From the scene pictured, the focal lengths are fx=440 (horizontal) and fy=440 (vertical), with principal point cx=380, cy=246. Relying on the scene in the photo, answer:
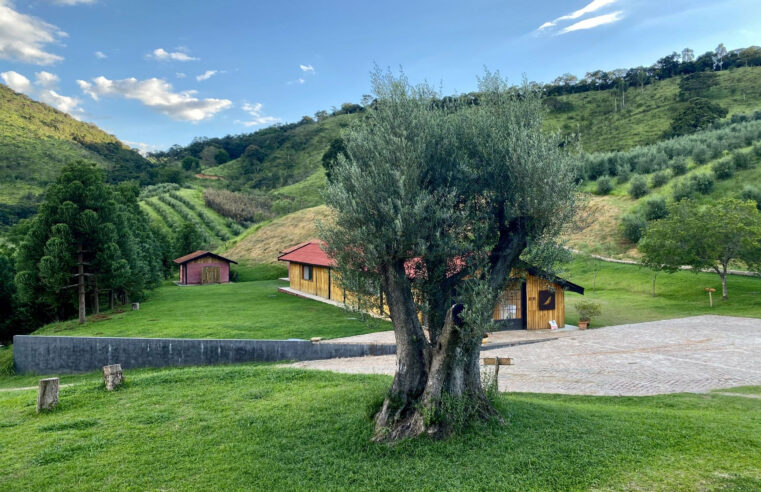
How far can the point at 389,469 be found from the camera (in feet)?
24.8

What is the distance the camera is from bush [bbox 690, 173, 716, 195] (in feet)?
152

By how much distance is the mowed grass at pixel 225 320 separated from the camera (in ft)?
69.8

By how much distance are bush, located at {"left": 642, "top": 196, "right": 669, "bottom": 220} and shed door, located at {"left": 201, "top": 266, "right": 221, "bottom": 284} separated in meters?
45.0

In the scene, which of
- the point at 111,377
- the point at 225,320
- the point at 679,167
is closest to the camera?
the point at 111,377

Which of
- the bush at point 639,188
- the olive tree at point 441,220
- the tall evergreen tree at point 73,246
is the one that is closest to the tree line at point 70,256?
the tall evergreen tree at point 73,246

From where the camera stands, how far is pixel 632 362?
16.7 metres

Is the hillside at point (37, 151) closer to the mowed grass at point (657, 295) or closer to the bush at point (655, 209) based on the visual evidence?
the mowed grass at point (657, 295)

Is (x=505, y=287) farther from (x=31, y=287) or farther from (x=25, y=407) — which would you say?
(x=31, y=287)

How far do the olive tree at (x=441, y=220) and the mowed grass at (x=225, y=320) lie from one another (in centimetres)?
1062

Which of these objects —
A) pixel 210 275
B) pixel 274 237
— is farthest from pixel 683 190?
pixel 210 275

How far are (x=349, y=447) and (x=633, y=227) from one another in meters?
45.3

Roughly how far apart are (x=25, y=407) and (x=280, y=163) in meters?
110

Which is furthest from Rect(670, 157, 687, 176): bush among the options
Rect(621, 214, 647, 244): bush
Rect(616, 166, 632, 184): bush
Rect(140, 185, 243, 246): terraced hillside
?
Rect(140, 185, 243, 246): terraced hillside

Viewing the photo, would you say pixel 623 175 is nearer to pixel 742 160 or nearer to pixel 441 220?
pixel 742 160
